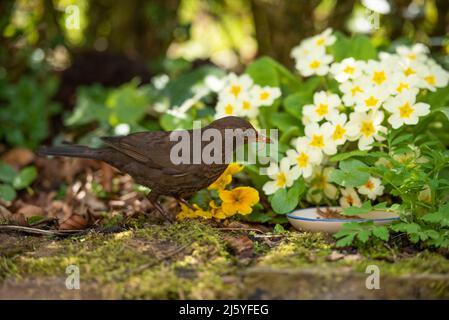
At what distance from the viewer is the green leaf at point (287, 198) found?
3586 mm

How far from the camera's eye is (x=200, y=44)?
9.14 meters

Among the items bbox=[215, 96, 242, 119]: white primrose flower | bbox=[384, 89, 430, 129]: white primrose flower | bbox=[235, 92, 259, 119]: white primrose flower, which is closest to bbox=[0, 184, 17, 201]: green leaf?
bbox=[215, 96, 242, 119]: white primrose flower

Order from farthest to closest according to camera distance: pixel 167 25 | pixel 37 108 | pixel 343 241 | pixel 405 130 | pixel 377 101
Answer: pixel 167 25
pixel 37 108
pixel 405 130
pixel 377 101
pixel 343 241

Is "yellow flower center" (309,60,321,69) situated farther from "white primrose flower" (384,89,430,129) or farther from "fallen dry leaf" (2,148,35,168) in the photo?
"fallen dry leaf" (2,148,35,168)

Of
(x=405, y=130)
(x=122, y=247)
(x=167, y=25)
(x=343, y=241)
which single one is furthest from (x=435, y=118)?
(x=167, y=25)

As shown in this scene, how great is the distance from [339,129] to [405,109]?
378mm

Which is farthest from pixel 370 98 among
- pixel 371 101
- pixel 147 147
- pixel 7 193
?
pixel 7 193

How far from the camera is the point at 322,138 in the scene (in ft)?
12.1

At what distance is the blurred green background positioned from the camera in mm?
5449

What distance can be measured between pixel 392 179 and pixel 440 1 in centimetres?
390

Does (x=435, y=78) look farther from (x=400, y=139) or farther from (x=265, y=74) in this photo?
(x=265, y=74)

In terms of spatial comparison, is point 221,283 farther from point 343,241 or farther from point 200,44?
point 200,44

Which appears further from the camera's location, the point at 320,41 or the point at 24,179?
the point at 24,179

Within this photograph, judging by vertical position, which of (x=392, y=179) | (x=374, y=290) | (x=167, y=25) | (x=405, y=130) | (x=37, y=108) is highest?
(x=167, y=25)
